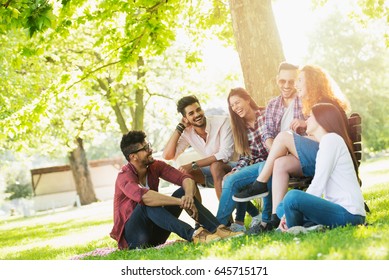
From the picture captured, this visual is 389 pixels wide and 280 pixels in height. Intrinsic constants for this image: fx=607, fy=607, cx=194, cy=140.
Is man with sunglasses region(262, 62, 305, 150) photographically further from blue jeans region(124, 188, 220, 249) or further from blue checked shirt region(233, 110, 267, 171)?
blue jeans region(124, 188, 220, 249)

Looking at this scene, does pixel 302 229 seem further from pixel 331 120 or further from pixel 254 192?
pixel 331 120

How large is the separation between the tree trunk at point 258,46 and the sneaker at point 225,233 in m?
3.03

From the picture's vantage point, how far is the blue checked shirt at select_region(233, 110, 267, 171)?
6.81m

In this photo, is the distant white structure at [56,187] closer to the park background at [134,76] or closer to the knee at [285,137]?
the park background at [134,76]

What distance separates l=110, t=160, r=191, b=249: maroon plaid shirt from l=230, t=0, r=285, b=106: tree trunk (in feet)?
8.63

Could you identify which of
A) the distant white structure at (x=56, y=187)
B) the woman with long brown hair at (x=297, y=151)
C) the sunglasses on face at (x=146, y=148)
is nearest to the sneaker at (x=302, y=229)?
the woman with long brown hair at (x=297, y=151)

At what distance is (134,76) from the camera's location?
20719mm

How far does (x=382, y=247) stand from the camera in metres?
4.32

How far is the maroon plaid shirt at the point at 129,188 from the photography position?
611cm

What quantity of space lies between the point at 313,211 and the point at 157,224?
1.65 meters

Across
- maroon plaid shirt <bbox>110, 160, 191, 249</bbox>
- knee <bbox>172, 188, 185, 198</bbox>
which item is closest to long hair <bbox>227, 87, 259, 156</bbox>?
maroon plaid shirt <bbox>110, 160, 191, 249</bbox>

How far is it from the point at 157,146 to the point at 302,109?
44857 mm

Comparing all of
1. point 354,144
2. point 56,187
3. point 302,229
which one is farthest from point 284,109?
point 56,187
